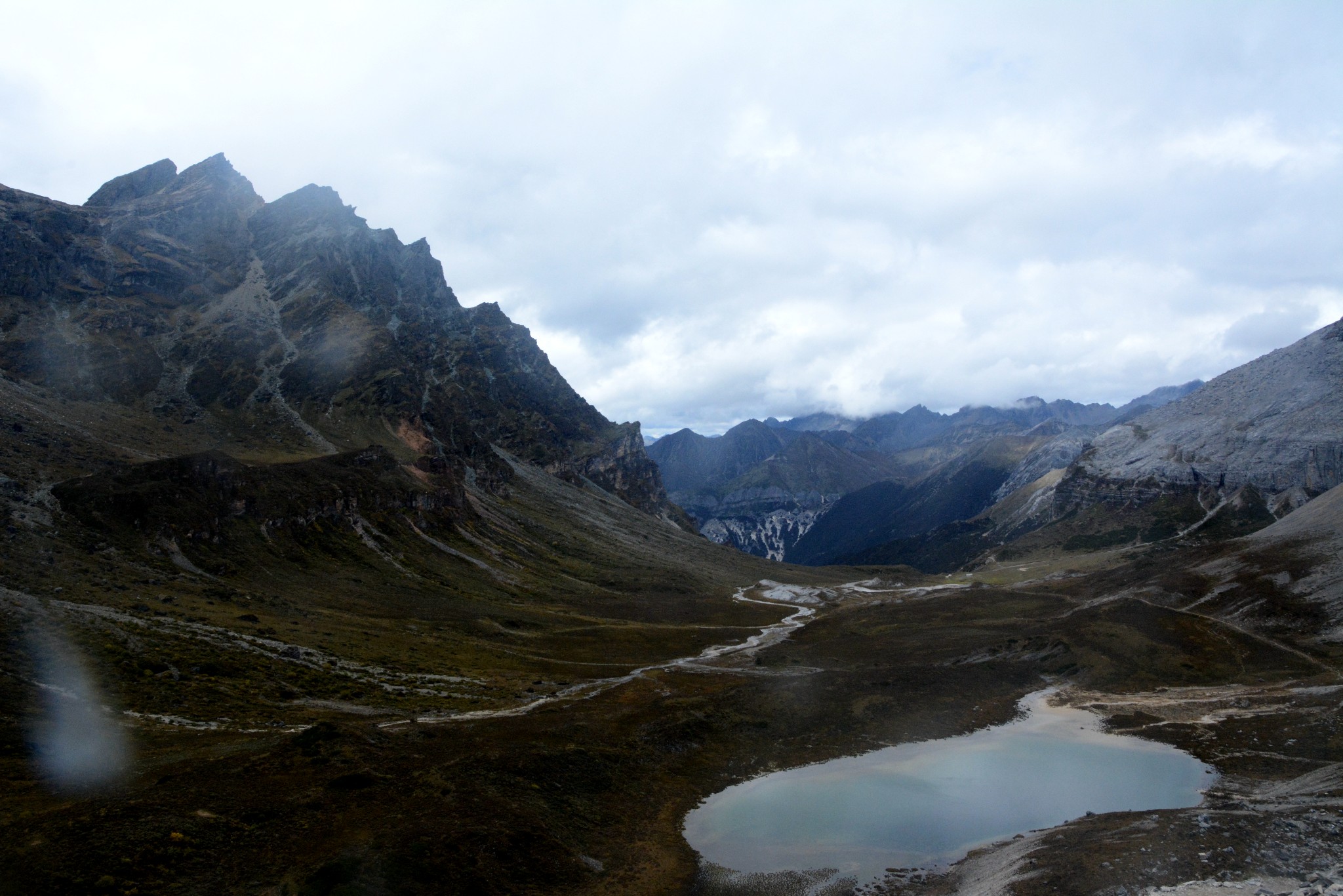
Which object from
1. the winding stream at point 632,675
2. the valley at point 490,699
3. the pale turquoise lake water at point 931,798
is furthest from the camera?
the winding stream at point 632,675

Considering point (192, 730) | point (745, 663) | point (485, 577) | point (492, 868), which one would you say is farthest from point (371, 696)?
point (485, 577)

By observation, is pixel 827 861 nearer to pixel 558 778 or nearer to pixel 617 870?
pixel 617 870

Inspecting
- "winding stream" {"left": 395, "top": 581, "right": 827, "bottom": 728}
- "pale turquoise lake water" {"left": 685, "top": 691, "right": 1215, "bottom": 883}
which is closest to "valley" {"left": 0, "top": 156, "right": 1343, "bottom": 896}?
"winding stream" {"left": 395, "top": 581, "right": 827, "bottom": 728}

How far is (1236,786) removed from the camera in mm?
47094

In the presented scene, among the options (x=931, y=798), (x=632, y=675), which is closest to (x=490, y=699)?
(x=632, y=675)

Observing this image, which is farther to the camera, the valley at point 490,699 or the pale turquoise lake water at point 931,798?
the pale turquoise lake water at point 931,798

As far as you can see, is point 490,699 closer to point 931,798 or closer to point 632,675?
point 632,675

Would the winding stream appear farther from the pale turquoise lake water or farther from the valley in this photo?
the pale turquoise lake water

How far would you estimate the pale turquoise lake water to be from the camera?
129 ft

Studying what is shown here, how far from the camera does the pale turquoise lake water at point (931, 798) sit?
129 feet

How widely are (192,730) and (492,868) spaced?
81.5 ft

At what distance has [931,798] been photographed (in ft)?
157

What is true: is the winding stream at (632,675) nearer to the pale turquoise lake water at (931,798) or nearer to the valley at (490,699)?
the valley at (490,699)

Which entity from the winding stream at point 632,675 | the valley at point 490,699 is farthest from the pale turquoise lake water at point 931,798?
the winding stream at point 632,675
